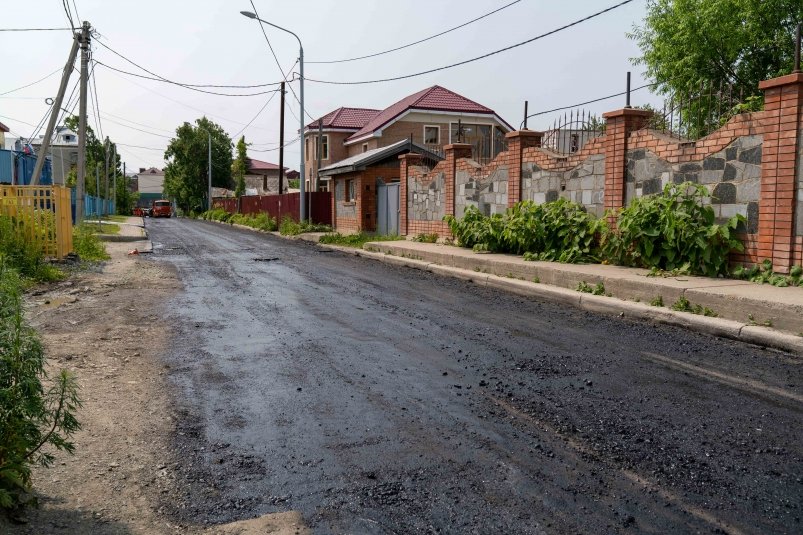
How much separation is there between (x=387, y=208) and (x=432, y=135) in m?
17.9

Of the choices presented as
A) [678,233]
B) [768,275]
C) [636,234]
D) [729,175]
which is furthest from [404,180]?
[768,275]

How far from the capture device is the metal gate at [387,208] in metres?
24.6

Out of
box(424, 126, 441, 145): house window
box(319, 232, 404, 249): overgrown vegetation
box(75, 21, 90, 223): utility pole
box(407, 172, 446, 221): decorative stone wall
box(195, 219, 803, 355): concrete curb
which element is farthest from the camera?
box(424, 126, 441, 145): house window

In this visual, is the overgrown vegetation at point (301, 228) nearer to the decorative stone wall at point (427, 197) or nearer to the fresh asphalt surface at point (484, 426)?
the decorative stone wall at point (427, 197)

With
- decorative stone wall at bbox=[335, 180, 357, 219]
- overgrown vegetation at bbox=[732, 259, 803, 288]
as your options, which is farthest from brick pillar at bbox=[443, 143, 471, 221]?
overgrown vegetation at bbox=[732, 259, 803, 288]

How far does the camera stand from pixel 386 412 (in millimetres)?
4887

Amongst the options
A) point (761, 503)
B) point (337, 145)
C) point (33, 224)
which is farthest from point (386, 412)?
point (337, 145)

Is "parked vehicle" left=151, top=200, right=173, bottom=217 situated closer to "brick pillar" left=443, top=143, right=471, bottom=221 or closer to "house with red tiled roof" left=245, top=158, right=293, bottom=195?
"house with red tiled roof" left=245, top=158, right=293, bottom=195

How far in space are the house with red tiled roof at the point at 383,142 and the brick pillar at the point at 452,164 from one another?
0.85 ft

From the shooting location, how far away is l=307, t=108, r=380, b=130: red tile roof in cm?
4900

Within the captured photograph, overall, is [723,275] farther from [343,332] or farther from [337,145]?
[337,145]

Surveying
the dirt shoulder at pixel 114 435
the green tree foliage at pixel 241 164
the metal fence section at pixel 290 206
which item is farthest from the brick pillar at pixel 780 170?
the green tree foliage at pixel 241 164

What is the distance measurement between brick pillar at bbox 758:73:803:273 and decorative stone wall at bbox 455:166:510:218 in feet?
24.7

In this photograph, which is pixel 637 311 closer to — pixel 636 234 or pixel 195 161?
pixel 636 234
